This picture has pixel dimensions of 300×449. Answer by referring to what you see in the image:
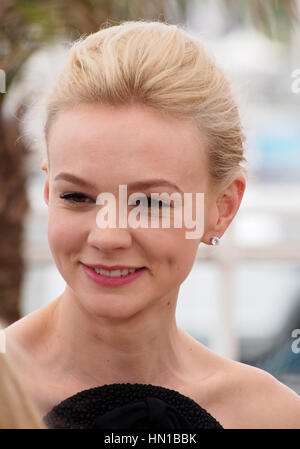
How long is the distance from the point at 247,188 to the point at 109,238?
1.84 m

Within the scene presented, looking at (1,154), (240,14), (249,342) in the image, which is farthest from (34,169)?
(249,342)

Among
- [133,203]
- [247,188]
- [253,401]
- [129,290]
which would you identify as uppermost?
[247,188]

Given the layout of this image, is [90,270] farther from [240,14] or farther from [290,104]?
[290,104]

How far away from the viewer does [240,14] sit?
308 centimetres

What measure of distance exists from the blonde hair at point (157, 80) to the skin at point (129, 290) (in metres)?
0.02

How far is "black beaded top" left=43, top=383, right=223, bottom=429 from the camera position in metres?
1.16

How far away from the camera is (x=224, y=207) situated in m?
1.36

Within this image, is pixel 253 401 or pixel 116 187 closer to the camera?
pixel 116 187

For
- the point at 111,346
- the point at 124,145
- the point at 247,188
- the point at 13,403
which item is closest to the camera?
the point at 13,403

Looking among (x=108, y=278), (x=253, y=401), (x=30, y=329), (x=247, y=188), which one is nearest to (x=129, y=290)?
(x=108, y=278)

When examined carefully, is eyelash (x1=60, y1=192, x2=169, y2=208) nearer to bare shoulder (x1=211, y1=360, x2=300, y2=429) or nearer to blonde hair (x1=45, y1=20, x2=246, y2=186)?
blonde hair (x1=45, y1=20, x2=246, y2=186)

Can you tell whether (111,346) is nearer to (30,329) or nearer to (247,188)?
(30,329)

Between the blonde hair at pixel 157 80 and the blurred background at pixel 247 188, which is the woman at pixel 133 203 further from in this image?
the blurred background at pixel 247 188

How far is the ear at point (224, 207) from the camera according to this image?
4.38 feet
